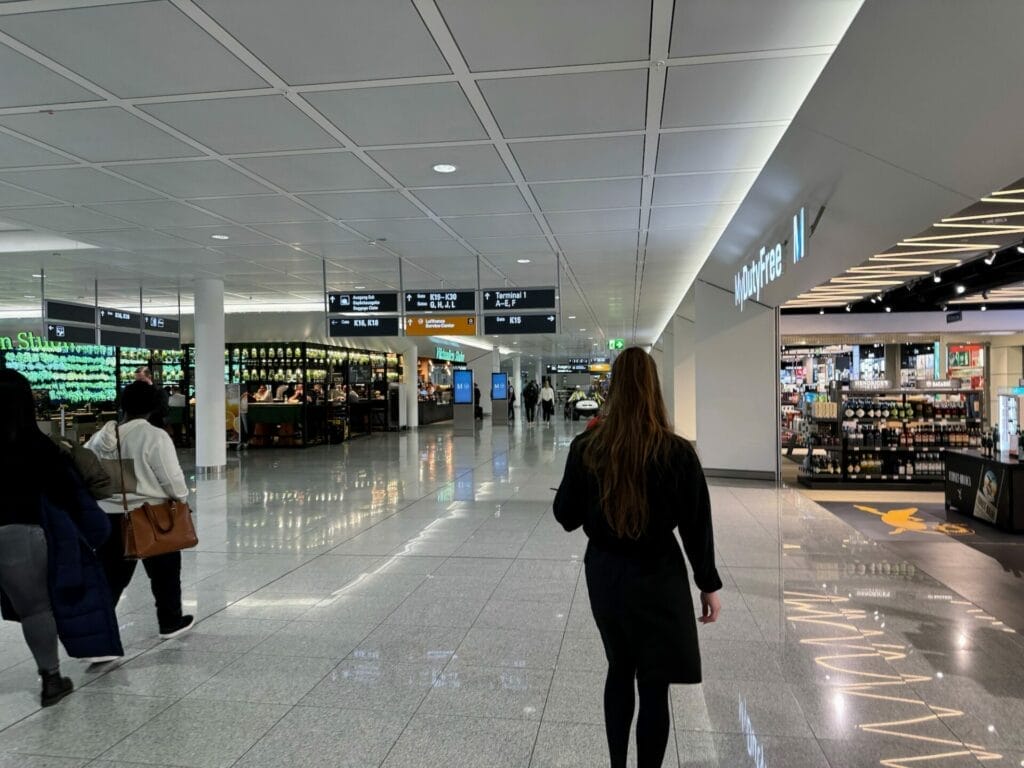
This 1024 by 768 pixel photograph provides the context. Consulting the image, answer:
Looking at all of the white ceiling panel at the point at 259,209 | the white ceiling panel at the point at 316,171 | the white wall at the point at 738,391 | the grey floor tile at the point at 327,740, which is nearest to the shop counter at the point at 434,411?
the white wall at the point at 738,391

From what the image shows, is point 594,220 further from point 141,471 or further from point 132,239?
point 132,239

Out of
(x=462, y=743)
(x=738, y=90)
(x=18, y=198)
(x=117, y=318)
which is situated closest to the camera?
(x=462, y=743)

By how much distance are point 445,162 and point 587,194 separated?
1.72m

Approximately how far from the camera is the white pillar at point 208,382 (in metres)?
11.9

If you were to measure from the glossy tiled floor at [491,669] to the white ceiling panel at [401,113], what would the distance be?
3.51 meters

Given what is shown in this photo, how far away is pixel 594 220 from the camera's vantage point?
812cm

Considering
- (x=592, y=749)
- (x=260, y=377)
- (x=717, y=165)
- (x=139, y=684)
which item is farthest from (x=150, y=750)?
(x=260, y=377)

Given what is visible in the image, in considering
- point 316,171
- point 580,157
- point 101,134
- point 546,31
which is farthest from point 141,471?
point 580,157

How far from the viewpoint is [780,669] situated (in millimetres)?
3588

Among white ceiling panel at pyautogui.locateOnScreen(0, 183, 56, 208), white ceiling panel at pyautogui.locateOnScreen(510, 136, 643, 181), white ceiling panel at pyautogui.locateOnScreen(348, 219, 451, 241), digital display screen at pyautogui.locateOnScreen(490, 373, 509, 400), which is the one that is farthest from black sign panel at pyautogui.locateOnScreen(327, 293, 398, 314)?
digital display screen at pyautogui.locateOnScreen(490, 373, 509, 400)

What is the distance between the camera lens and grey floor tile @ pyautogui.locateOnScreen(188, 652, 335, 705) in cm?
333

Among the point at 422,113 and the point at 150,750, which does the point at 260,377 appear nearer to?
the point at 422,113

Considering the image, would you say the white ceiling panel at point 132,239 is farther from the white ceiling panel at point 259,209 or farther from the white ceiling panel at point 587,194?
the white ceiling panel at point 587,194

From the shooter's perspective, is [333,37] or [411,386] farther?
[411,386]
